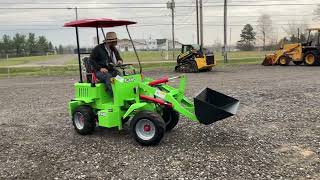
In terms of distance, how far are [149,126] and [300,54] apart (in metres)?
21.4

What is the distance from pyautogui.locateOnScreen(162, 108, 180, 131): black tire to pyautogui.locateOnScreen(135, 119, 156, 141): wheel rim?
0.95 metres

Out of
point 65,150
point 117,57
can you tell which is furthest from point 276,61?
point 65,150

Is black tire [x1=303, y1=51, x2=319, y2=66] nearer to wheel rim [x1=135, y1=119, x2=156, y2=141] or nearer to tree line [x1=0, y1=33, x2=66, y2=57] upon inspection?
wheel rim [x1=135, y1=119, x2=156, y2=141]

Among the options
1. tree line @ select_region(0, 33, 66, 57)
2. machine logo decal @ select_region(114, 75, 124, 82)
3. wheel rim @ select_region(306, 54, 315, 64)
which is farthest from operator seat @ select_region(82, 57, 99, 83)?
tree line @ select_region(0, 33, 66, 57)

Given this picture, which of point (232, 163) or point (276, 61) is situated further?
point (276, 61)

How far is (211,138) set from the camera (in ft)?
24.8

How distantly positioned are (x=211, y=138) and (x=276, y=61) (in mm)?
20945

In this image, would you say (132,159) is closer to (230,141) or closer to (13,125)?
(230,141)

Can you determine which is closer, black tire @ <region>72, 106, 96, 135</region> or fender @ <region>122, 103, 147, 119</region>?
fender @ <region>122, 103, 147, 119</region>

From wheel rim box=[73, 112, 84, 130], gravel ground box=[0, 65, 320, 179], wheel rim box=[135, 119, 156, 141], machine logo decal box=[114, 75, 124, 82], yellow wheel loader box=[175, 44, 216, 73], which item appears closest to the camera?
gravel ground box=[0, 65, 320, 179]

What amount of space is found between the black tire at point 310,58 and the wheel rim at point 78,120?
20.8m

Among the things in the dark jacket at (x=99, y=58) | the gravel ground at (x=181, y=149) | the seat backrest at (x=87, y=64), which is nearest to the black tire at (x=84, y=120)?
the gravel ground at (x=181, y=149)

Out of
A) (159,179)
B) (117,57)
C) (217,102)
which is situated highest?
(117,57)

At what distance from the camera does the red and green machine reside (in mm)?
7102
